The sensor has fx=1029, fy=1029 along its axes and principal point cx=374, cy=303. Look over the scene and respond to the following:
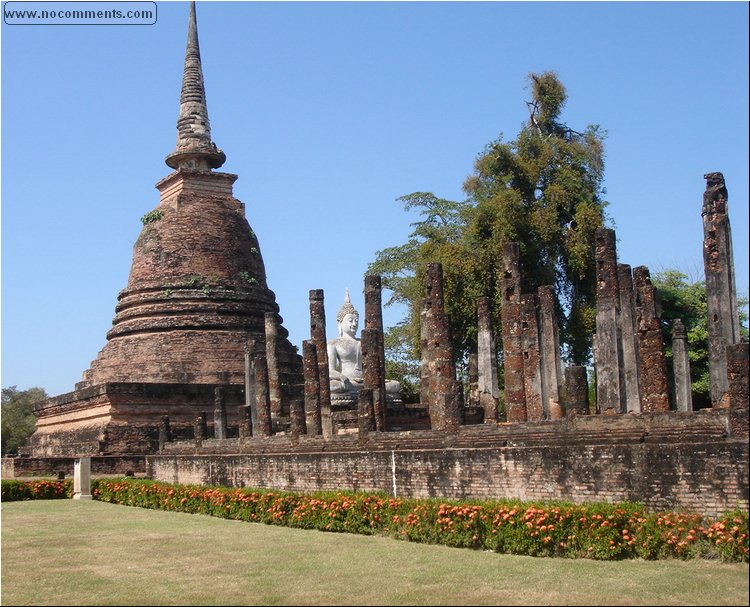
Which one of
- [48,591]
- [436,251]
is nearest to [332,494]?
[48,591]

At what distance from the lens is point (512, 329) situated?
18484 millimetres

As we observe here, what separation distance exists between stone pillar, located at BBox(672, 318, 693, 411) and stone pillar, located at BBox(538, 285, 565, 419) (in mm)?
2216

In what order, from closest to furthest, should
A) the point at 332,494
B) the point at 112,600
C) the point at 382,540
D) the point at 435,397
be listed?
the point at 112,600
the point at 382,540
the point at 332,494
the point at 435,397

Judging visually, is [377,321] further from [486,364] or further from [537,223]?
[537,223]

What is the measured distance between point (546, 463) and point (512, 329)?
6.69 m

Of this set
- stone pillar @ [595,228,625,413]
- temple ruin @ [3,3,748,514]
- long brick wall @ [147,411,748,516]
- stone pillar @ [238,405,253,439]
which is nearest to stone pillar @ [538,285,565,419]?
temple ruin @ [3,3,748,514]

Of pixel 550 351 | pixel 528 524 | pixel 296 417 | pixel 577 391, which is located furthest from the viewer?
pixel 550 351

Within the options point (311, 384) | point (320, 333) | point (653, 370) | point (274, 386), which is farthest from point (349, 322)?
point (653, 370)

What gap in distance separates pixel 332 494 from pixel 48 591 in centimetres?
563

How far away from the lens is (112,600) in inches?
325

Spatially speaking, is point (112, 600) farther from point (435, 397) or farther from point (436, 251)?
point (436, 251)

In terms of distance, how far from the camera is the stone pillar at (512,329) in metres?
18.0

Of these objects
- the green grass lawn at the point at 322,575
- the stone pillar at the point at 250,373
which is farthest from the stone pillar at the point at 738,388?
the stone pillar at the point at 250,373

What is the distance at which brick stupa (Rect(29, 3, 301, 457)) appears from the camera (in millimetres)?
26516
